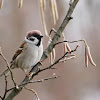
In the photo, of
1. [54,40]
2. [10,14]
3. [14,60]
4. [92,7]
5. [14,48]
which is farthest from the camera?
[92,7]

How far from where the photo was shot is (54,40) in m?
1.52

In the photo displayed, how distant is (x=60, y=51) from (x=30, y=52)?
1.96 metres

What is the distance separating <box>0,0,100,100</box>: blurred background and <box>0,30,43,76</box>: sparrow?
53.6 inches

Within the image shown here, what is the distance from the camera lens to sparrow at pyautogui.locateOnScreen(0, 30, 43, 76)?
91.3 inches

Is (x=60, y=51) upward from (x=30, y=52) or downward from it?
downward

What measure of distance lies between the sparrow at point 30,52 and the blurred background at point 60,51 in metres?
1.36

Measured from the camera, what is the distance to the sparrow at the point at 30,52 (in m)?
2.32

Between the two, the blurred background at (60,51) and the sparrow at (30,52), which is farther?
the blurred background at (60,51)

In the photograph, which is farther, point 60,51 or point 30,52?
point 60,51

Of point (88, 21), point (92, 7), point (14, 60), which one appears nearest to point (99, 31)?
point (88, 21)

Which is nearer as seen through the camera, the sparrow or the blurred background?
the sparrow

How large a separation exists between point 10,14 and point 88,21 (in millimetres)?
1722

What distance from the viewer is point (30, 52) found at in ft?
7.91

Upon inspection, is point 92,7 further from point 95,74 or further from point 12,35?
point 12,35
